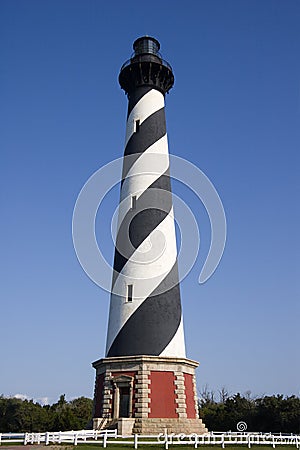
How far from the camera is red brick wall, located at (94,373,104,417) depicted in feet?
65.1

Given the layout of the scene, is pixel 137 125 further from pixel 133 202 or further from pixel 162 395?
pixel 162 395

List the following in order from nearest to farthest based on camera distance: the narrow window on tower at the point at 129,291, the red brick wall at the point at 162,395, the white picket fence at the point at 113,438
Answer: the white picket fence at the point at 113,438 < the red brick wall at the point at 162,395 < the narrow window on tower at the point at 129,291

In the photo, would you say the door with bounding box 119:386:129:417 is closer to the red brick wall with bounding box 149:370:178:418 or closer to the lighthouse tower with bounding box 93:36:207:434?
the lighthouse tower with bounding box 93:36:207:434

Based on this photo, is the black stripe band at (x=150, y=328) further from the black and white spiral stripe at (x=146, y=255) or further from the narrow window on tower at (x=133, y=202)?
the narrow window on tower at (x=133, y=202)

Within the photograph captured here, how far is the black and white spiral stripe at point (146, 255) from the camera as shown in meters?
20.0

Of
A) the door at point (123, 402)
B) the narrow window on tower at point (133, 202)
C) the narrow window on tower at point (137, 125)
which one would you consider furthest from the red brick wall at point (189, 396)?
the narrow window on tower at point (137, 125)

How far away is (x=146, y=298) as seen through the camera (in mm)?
20406

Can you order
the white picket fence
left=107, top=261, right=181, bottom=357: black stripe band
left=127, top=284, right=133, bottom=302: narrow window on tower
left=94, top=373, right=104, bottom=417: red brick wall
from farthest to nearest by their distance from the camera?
left=127, top=284, right=133, bottom=302: narrow window on tower → left=94, top=373, right=104, bottom=417: red brick wall → left=107, top=261, right=181, bottom=357: black stripe band → the white picket fence

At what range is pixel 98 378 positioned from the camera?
20.7 meters

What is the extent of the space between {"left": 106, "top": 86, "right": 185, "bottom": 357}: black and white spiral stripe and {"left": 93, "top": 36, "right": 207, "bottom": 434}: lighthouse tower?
4 cm

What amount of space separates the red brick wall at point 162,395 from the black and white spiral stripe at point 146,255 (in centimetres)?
94

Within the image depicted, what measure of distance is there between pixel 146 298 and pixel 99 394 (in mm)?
4431

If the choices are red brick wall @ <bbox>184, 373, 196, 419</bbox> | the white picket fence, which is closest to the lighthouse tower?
red brick wall @ <bbox>184, 373, 196, 419</bbox>

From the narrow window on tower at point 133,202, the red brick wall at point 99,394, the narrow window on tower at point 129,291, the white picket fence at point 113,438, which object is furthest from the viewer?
the narrow window on tower at point 133,202
